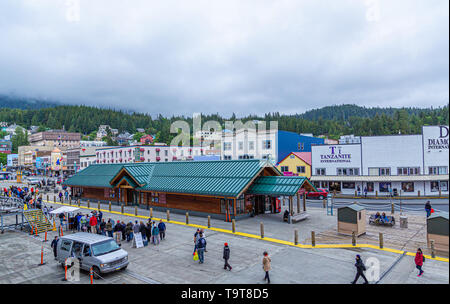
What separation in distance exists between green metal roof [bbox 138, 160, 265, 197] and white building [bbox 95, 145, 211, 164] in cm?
3880

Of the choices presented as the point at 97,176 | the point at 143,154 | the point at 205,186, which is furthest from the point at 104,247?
the point at 143,154

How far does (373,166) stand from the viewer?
43.7 meters

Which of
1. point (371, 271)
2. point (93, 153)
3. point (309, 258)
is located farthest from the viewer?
point (93, 153)

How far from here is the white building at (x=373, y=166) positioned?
3778 centimetres

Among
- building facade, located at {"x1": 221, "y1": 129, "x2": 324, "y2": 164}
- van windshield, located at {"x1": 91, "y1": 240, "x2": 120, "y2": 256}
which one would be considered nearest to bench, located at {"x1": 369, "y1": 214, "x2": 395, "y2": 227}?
van windshield, located at {"x1": 91, "y1": 240, "x2": 120, "y2": 256}

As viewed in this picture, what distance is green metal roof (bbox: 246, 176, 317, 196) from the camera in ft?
79.6

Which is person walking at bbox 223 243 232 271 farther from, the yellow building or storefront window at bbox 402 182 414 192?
the yellow building

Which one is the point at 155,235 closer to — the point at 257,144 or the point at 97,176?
the point at 97,176

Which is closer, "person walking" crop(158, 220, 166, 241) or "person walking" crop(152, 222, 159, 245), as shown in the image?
"person walking" crop(152, 222, 159, 245)

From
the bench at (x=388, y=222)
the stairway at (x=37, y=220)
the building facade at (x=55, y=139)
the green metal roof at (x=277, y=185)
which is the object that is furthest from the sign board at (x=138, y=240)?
the building facade at (x=55, y=139)

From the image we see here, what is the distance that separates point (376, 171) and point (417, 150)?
26.9 feet
